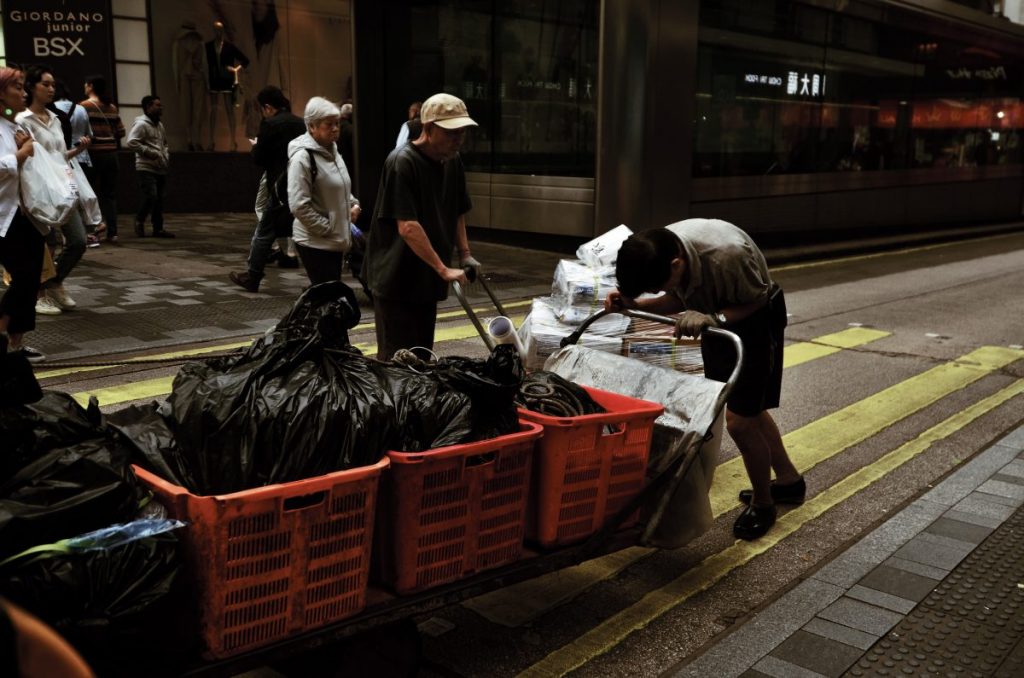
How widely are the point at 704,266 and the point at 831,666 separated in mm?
1550

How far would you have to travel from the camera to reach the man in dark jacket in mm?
8891

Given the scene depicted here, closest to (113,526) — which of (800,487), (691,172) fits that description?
(800,487)

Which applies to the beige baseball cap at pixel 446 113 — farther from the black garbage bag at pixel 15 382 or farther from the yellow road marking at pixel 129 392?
the yellow road marking at pixel 129 392

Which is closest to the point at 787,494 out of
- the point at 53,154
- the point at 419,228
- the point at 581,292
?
the point at 581,292

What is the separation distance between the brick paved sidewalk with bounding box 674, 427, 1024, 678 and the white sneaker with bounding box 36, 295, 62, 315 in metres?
7.10

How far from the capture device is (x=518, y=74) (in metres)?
15.3

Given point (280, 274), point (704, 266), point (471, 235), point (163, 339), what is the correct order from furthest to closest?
1. point (471, 235)
2. point (280, 274)
3. point (163, 339)
4. point (704, 266)

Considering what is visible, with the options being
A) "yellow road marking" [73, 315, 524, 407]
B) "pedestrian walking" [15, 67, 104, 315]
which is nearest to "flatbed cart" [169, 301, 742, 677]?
"yellow road marking" [73, 315, 524, 407]

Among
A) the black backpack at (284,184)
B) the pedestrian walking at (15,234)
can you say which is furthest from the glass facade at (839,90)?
the pedestrian walking at (15,234)

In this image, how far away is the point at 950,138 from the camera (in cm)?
2317

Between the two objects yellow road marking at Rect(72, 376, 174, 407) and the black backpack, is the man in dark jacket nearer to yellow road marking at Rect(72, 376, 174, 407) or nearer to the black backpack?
the black backpack

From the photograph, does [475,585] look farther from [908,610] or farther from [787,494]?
[787,494]

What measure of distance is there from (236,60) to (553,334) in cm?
1466

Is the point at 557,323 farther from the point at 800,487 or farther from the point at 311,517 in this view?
the point at 311,517
